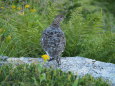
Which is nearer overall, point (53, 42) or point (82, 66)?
point (53, 42)

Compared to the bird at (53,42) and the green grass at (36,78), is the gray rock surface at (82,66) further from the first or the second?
the green grass at (36,78)

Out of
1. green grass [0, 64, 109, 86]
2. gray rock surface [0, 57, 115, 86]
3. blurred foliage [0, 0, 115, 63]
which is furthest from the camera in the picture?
blurred foliage [0, 0, 115, 63]

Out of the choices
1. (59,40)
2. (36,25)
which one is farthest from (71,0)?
(59,40)

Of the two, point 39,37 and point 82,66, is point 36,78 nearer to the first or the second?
point 82,66

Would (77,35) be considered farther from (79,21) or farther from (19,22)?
(19,22)

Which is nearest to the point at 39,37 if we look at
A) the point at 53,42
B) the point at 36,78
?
the point at 53,42

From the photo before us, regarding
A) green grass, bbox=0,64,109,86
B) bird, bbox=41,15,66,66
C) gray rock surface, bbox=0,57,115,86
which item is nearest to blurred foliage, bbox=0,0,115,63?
gray rock surface, bbox=0,57,115,86

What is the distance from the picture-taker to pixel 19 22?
7.28 m

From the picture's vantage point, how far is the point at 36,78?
4230 millimetres

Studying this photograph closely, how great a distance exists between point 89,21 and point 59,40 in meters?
2.11

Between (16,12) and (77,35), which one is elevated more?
(16,12)

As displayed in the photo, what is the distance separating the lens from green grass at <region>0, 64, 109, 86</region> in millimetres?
4073

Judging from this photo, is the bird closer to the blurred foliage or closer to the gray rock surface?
the gray rock surface

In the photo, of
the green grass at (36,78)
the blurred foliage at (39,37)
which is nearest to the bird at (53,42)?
the green grass at (36,78)
